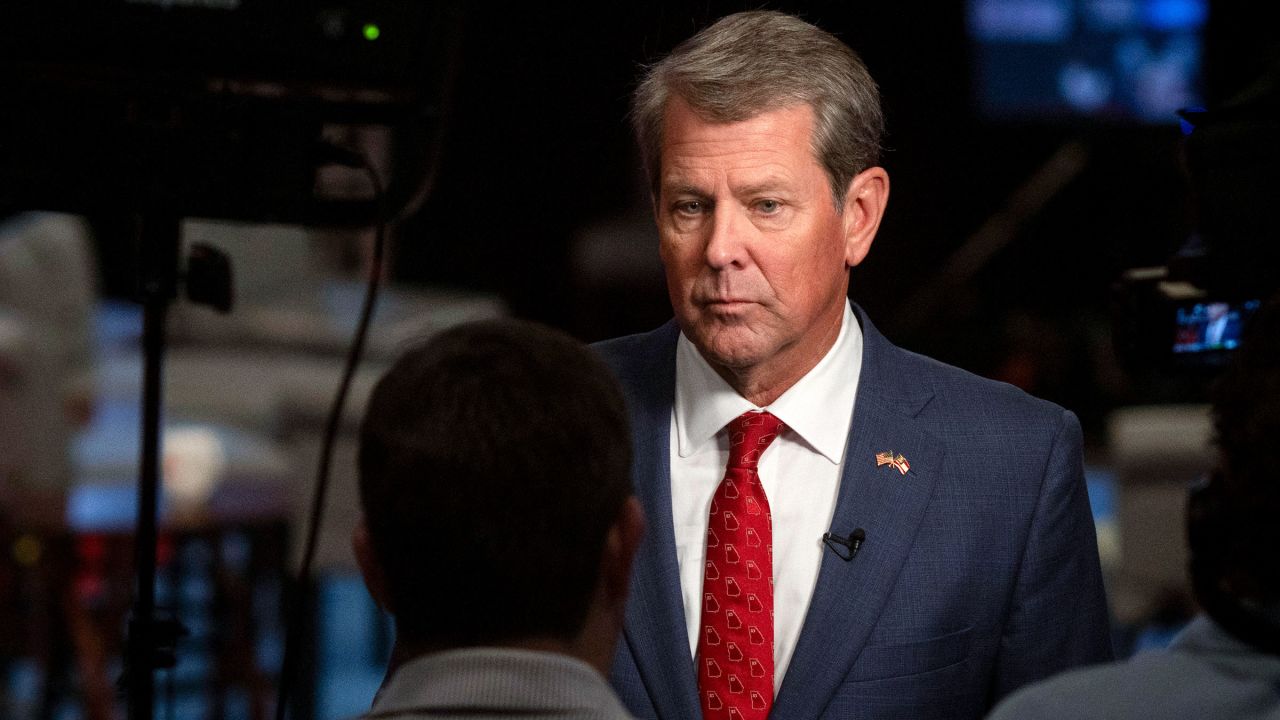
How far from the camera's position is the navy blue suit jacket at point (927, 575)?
5.65 ft

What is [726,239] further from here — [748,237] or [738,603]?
[738,603]

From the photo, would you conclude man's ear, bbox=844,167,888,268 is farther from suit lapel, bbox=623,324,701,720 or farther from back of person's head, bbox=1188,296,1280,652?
back of person's head, bbox=1188,296,1280,652

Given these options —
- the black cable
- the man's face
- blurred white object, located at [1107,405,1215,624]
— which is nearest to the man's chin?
the man's face

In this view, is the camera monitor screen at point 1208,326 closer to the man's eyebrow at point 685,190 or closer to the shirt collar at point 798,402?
the shirt collar at point 798,402

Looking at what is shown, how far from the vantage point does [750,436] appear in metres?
1.82

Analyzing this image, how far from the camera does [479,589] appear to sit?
1074 millimetres

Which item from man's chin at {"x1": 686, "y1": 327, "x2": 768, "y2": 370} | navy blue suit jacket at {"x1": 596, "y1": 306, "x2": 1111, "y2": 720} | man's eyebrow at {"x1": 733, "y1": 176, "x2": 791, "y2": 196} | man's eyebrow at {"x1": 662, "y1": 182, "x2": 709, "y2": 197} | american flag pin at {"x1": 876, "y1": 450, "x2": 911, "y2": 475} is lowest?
navy blue suit jacket at {"x1": 596, "y1": 306, "x2": 1111, "y2": 720}

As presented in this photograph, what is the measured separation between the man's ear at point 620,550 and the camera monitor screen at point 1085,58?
4.42m

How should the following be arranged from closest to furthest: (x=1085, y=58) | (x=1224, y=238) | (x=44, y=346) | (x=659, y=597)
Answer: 1. (x=1224, y=238)
2. (x=659, y=597)
3. (x=44, y=346)
4. (x=1085, y=58)

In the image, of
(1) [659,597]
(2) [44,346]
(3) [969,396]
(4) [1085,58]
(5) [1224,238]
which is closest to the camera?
(5) [1224,238]

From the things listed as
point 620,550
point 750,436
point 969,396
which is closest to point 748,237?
point 750,436

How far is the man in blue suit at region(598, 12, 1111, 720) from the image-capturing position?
173 cm

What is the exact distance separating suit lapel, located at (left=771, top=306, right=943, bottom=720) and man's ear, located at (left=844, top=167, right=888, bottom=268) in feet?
0.42

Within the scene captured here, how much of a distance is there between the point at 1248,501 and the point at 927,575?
2.17 ft
